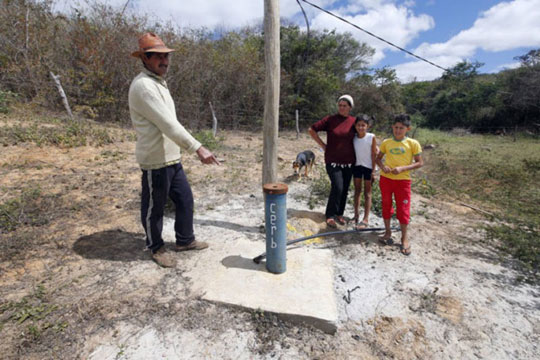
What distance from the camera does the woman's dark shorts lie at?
396 centimetres

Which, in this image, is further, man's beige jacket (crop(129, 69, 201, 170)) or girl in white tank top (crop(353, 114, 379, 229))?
girl in white tank top (crop(353, 114, 379, 229))

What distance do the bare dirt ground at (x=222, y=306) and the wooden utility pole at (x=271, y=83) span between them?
102 cm

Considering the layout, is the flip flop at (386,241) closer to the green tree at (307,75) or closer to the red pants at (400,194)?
the red pants at (400,194)

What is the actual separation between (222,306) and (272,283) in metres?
0.50

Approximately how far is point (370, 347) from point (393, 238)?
1.99 meters

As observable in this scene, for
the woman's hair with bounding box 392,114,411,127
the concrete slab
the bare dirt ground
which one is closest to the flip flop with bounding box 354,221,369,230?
the bare dirt ground

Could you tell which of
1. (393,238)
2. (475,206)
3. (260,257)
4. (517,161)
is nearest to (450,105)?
(517,161)

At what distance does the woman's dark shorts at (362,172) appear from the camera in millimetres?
3957

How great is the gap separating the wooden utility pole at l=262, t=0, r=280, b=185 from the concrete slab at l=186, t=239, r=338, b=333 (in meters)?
1.14

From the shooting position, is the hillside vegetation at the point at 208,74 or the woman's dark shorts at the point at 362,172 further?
the hillside vegetation at the point at 208,74

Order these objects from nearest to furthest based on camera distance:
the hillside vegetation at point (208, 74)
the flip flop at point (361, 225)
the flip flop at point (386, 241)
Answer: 1. the flip flop at point (386, 241)
2. the flip flop at point (361, 225)
3. the hillside vegetation at point (208, 74)

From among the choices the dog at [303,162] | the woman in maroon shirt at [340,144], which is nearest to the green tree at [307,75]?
the dog at [303,162]

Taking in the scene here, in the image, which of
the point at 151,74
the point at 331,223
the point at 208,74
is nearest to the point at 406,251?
the point at 331,223

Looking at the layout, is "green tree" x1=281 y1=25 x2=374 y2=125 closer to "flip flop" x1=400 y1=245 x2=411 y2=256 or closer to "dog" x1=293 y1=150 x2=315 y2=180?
"dog" x1=293 y1=150 x2=315 y2=180
